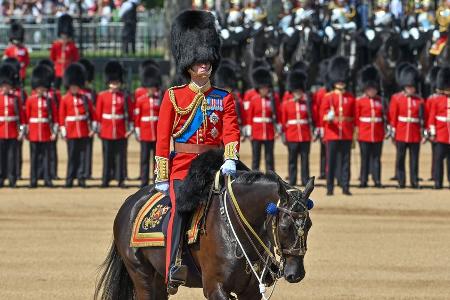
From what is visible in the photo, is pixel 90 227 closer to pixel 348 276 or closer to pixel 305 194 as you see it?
pixel 348 276

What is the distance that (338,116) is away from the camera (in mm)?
16531

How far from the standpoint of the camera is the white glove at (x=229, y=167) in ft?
23.7

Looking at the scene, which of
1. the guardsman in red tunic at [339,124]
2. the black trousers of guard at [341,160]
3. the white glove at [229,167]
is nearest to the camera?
the white glove at [229,167]

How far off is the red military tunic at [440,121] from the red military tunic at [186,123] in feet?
31.4

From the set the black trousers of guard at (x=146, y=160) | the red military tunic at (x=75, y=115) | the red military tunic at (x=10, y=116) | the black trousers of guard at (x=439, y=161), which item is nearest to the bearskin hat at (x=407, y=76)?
the black trousers of guard at (x=439, y=161)

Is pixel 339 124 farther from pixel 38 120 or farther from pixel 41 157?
pixel 41 157

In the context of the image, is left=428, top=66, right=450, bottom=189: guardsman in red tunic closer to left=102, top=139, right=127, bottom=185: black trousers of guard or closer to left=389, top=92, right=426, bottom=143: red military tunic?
left=389, top=92, right=426, bottom=143: red military tunic

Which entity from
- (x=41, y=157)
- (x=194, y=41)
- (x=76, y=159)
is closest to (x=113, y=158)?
(x=76, y=159)

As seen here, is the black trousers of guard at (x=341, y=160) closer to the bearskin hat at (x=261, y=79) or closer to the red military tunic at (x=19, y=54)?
the bearskin hat at (x=261, y=79)

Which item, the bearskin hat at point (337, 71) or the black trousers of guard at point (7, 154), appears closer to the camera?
the black trousers of guard at point (7, 154)

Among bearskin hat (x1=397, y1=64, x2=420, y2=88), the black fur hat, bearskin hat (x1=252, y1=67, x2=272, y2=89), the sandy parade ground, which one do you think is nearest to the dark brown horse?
the sandy parade ground

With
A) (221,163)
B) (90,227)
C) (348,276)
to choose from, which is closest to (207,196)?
(221,163)

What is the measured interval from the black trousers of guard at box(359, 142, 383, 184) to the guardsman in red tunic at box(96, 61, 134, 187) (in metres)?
2.48

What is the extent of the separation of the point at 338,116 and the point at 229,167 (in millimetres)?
9377
